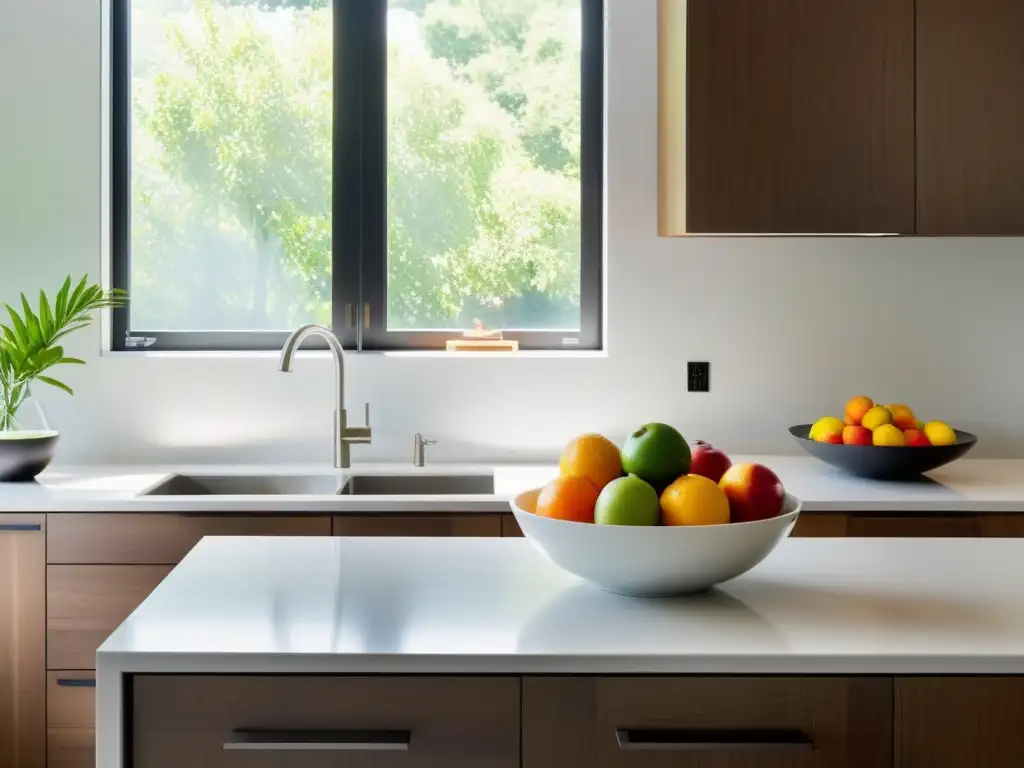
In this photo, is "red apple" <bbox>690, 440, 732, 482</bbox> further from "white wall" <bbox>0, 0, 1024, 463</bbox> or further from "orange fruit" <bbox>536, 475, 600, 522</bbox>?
"white wall" <bbox>0, 0, 1024, 463</bbox>

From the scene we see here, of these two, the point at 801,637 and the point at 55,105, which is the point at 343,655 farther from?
the point at 55,105

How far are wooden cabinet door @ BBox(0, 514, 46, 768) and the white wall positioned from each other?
0.67 meters

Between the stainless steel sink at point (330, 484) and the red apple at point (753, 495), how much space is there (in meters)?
1.57

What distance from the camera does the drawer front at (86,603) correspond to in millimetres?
2475

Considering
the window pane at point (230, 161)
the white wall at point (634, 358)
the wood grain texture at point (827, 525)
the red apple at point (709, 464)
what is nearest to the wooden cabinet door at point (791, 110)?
the white wall at point (634, 358)

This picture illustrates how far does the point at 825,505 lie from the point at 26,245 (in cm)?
230

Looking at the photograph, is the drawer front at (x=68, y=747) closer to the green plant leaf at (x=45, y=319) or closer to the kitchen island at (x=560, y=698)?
the green plant leaf at (x=45, y=319)

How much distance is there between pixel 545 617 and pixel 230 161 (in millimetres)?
2296

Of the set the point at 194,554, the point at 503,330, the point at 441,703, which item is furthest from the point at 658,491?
the point at 503,330

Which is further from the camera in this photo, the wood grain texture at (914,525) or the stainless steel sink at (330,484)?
the stainless steel sink at (330,484)

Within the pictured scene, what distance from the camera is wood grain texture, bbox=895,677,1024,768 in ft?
3.90

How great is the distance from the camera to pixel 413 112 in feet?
10.6

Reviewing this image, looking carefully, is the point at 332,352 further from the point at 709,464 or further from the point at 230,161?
the point at 709,464

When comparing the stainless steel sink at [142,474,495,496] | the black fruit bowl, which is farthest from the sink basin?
the black fruit bowl
